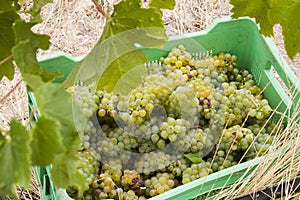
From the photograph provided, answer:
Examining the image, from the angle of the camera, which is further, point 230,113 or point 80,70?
point 230,113

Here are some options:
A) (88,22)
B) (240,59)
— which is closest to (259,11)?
(240,59)

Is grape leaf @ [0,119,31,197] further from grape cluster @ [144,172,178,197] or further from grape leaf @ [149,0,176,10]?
grape cluster @ [144,172,178,197]

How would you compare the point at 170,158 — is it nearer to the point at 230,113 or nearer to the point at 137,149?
the point at 137,149

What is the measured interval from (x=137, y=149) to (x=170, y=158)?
0.09m

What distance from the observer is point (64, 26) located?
2238 millimetres

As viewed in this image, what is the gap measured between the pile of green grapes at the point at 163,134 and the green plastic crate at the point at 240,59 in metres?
0.06

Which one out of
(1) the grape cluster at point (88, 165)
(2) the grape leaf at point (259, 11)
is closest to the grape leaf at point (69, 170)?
(2) the grape leaf at point (259, 11)

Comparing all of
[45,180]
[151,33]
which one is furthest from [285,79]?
[151,33]

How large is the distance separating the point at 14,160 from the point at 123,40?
371mm

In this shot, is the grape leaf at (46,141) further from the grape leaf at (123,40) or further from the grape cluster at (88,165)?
the grape cluster at (88,165)

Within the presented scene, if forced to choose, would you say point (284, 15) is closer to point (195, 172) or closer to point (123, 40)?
point (123, 40)

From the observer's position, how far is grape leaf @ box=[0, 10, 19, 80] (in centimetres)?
71

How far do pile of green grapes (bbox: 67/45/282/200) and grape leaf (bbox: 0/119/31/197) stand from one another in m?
0.85

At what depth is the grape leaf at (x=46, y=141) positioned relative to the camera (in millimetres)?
460
